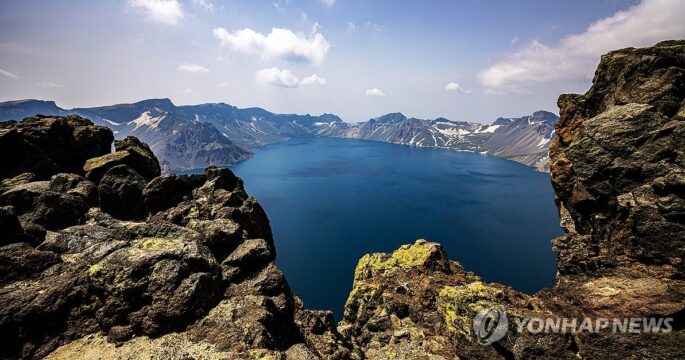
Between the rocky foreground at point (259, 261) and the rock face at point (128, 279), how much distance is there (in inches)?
3.8

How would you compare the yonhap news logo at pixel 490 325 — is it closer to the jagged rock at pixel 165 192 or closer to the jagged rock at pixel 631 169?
the jagged rock at pixel 631 169

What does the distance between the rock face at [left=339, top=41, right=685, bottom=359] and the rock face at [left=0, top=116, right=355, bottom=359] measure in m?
12.2

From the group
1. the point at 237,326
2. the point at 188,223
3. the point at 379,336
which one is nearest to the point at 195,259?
the point at 237,326

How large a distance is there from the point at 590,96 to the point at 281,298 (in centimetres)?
3989

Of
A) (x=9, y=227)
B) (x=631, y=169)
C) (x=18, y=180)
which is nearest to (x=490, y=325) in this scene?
(x=631, y=169)

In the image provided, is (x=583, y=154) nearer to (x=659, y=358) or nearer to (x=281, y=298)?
(x=659, y=358)

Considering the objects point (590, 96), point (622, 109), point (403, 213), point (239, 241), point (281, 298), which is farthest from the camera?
point (403, 213)

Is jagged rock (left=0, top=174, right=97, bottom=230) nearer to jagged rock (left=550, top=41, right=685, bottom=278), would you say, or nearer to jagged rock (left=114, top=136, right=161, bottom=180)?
jagged rock (left=114, top=136, right=161, bottom=180)

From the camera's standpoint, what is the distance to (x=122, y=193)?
30859 mm

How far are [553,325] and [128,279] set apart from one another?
3159 cm

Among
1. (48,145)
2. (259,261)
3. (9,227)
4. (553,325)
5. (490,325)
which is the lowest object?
(490,325)

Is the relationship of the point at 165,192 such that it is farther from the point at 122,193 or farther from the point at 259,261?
the point at 259,261

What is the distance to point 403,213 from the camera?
19325cm

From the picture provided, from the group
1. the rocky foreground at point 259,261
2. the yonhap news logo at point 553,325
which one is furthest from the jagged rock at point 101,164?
the yonhap news logo at point 553,325
